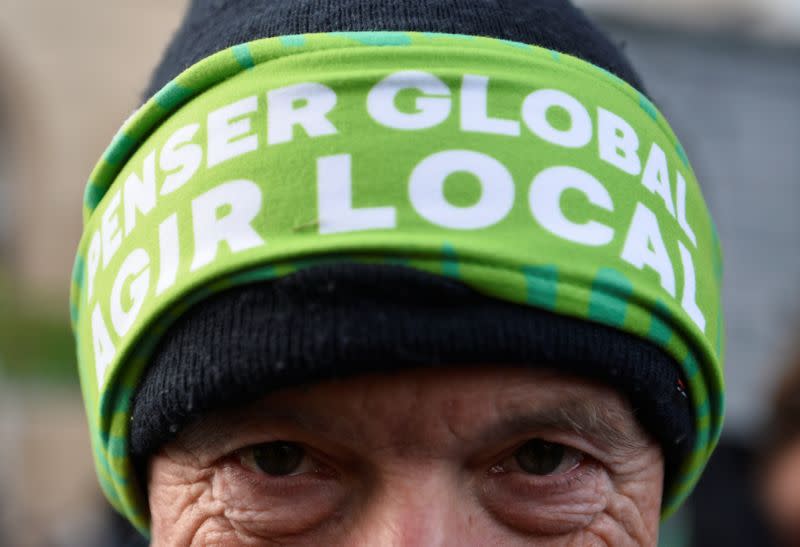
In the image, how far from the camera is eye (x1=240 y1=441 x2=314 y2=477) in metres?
1.61

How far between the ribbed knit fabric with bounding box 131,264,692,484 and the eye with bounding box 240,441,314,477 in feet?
0.34

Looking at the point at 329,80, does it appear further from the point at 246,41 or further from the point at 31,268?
the point at 31,268

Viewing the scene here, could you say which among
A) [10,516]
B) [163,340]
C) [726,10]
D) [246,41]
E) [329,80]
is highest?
[726,10]

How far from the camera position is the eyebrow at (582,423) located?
155 cm

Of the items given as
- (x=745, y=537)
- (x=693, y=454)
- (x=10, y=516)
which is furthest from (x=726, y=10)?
(x=10, y=516)

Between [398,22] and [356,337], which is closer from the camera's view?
[356,337]

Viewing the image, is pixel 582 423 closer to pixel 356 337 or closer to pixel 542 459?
pixel 542 459

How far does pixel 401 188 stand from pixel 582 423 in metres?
0.47

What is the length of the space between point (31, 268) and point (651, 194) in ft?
45.8

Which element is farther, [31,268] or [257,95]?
[31,268]

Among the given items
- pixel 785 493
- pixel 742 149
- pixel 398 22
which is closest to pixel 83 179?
pixel 742 149

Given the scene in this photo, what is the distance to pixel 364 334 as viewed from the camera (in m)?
1.47

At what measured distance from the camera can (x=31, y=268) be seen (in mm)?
14445

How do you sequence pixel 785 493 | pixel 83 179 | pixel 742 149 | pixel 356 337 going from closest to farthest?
pixel 356 337 < pixel 785 493 < pixel 742 149 < pixel 83 179
